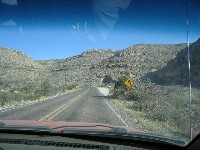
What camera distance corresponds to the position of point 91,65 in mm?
165500

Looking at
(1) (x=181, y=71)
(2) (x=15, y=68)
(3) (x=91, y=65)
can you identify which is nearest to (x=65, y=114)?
(1) (x=181, y=71)

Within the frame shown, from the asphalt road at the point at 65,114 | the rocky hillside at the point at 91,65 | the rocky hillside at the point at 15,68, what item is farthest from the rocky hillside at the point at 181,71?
the rocky hillside at the point at 15,68

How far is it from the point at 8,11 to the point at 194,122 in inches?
355

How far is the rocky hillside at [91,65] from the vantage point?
295ft

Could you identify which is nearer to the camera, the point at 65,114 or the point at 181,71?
the point at 65,114

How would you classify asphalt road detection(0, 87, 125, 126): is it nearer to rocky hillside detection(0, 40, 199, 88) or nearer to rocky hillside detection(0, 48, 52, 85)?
rocky hillside detection(0, 40, 199, 88)

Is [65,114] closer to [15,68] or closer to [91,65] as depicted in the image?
[15,68]

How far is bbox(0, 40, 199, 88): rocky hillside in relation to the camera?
89812 mm

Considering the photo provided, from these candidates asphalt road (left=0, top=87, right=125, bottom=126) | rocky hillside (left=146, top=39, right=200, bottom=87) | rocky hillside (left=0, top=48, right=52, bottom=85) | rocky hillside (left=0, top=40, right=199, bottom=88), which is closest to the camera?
asphalt road (left=0, top=87, right=125, bottom=126)

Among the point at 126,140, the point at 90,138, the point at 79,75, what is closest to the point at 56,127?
the point at 90,138

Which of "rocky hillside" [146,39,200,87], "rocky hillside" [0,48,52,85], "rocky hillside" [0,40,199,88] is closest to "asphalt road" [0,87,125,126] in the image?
"rocky hillside" [146,39,200,87]

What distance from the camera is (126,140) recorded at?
207 inches

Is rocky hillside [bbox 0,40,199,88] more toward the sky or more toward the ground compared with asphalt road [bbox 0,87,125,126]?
more toward the sky

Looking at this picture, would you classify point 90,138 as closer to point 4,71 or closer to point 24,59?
point 4,71
